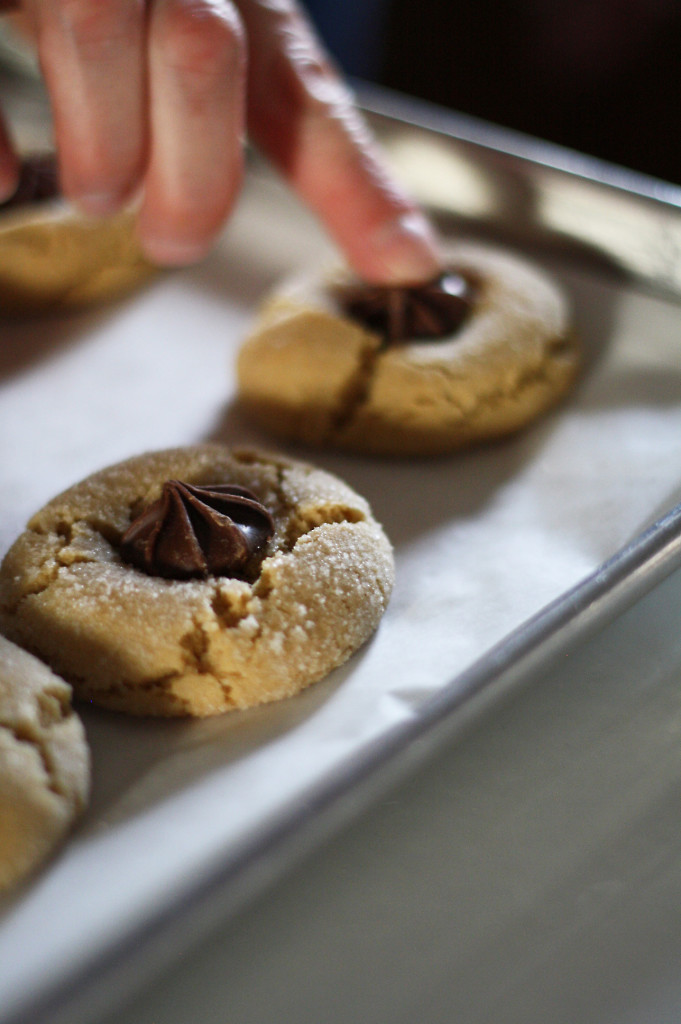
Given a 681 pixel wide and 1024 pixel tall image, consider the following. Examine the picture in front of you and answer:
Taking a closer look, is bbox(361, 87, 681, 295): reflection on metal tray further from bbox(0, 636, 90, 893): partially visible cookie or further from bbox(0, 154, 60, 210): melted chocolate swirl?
bbox(0, 636, 90, 893): partially visible cookie

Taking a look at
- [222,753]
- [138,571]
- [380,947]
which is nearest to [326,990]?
[380,947]

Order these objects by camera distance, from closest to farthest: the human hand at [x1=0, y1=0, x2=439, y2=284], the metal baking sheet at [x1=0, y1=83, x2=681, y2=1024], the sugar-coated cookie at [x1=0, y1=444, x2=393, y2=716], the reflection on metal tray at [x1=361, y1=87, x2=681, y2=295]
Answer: the metal baking sheet at [x1=0, y1=83, x2=681, y2=1024], the sugar-coated cookie at [x1=0, y1=444, x2=393, y2=716], the human hand at [x1=0, y1=0, x2=439, y2=284], the reflection on metal tray at [x1=361, y1=87, x2=681, y2=295]

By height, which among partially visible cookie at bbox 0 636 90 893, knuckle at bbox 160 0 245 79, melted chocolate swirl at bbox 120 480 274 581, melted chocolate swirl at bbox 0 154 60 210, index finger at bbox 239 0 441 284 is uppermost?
knuckle at bbox 160 0 245 79

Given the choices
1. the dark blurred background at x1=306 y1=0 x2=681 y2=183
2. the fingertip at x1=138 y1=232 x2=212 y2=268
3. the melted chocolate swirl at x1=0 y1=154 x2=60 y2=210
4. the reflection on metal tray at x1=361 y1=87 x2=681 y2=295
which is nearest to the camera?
the fingertip at x1=138 y1=232 x2=212 y2=268

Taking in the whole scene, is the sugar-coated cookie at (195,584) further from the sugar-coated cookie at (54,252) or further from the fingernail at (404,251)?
the sugar-coated cookie at (54,252)

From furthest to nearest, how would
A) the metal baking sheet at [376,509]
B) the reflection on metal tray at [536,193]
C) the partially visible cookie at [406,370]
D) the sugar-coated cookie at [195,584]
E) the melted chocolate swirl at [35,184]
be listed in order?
the melted chocolate swirl at [35,184]
the reflection on metal tray at [536,193]
the partially visible cookie at [406,370]
the sugar-coated cookie at [195,584]
the metal baking sheet at [376,509]

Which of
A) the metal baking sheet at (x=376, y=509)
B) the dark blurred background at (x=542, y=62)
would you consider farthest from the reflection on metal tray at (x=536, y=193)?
the dark blurred background at (x=542, y=62)

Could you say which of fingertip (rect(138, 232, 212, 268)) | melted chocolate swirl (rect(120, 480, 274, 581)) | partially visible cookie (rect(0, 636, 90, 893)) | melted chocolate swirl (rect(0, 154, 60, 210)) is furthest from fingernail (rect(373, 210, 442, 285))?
partially visible cookie (rect(0, 636, 90, 893))
